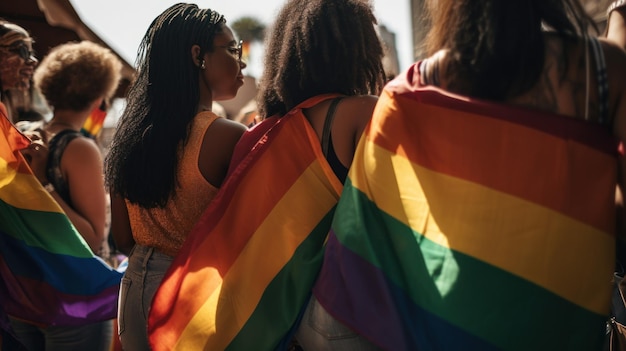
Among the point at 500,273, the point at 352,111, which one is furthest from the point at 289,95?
the point at 500,273

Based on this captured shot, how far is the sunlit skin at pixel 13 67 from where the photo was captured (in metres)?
3.69

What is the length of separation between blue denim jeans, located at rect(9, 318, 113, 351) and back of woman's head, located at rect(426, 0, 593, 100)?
85.5 inches

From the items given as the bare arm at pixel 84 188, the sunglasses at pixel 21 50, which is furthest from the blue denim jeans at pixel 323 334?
the sunglasses at pixel 21 50

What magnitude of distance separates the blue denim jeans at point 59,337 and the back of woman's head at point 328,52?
155 cm

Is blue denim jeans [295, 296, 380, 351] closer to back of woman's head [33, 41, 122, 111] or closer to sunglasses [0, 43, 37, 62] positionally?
back of woman's head [33, 41, 122, 111]

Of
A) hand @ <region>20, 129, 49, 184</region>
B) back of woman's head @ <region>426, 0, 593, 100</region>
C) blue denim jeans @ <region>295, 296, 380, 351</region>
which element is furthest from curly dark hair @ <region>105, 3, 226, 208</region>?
back of woman's head @ <region>426, 0, 593, 100</region>

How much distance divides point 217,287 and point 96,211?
1551mm

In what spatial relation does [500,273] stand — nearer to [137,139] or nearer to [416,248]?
[416,248]

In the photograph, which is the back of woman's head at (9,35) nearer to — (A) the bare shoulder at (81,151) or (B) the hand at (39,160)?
(B) the hand at (39,160)

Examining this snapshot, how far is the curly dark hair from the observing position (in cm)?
259

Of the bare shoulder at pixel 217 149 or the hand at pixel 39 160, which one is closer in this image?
the bare shoulder at pixel 217 149

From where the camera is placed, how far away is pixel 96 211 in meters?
3.58

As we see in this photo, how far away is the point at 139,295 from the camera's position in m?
2.56

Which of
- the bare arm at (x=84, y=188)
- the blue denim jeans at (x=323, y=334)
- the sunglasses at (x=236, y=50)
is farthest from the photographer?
the bare arm at (x=84, y=188)
